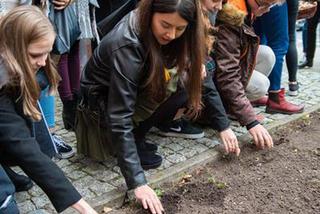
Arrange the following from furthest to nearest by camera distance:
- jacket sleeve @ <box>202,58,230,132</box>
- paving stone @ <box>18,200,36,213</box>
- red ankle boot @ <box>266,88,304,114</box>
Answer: red ankle boot @ <box>266,88,304,114</box>, jacket sleeve @ <box>202,58,230,132</box>, paving stone @ <box>18,200,36,213</box>

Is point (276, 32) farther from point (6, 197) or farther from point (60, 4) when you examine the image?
point (6, 197)

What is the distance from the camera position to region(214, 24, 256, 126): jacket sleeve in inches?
119

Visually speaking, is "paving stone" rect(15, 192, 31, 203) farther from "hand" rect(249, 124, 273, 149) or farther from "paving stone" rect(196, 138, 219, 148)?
"hand" rect(249, 124, 273, 149)

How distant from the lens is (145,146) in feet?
9.71

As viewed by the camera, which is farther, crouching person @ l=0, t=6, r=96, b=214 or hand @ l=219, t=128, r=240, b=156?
hand @ l=219, t=128, r=240, b=156

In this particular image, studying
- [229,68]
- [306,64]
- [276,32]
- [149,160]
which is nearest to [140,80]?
[149,160]

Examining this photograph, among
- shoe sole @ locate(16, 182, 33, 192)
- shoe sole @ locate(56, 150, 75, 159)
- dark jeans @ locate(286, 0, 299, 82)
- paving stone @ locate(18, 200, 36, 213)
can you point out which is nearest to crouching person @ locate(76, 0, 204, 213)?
shoe sole @ locate(56, 150, 75, 159)

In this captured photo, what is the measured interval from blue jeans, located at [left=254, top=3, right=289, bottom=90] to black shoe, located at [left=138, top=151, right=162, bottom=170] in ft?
4.86

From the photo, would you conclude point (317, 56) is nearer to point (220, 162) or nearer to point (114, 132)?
point (220, 162)

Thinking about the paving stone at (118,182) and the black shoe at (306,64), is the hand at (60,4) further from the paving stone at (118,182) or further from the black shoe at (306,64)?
the black shoe at (306,64)

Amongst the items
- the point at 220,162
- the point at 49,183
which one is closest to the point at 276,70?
the point at 220,162

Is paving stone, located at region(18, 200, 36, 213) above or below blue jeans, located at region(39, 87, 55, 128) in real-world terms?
below

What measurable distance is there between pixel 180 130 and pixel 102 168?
0.77 metres

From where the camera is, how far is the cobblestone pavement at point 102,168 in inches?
98.3
